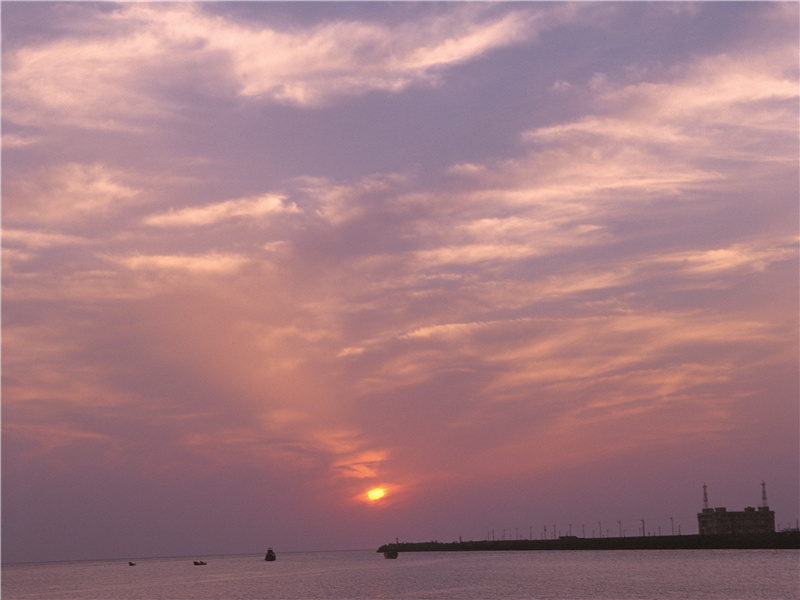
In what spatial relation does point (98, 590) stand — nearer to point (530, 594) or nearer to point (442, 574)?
point (442, 574)

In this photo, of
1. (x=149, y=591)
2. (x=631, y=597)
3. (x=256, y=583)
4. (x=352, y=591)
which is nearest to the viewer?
(x=631, y=597)

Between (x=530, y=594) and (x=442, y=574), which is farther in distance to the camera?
(x=442, y=574)

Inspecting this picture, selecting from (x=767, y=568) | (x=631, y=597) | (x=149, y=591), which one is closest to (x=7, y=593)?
(x=149, y=591)

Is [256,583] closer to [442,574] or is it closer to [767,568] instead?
[442,574]

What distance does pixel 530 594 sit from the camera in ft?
409

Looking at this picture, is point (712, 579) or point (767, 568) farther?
point (767, 568)

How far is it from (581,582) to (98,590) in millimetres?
102972

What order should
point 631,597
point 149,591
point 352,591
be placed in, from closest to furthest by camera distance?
point 631,597, point 352,591, point 149,591

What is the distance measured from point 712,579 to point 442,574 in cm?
6247

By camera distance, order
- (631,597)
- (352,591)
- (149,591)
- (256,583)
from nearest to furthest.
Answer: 1. (631,597)
2. (352,591)
3. (149,591)
4. (256,583)

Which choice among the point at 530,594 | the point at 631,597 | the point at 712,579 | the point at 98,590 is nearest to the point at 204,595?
the point at 98,590

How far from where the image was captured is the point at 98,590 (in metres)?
182

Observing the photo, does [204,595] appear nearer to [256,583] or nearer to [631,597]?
[256,583]

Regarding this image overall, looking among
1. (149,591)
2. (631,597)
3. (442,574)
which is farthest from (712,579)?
(149,591)
